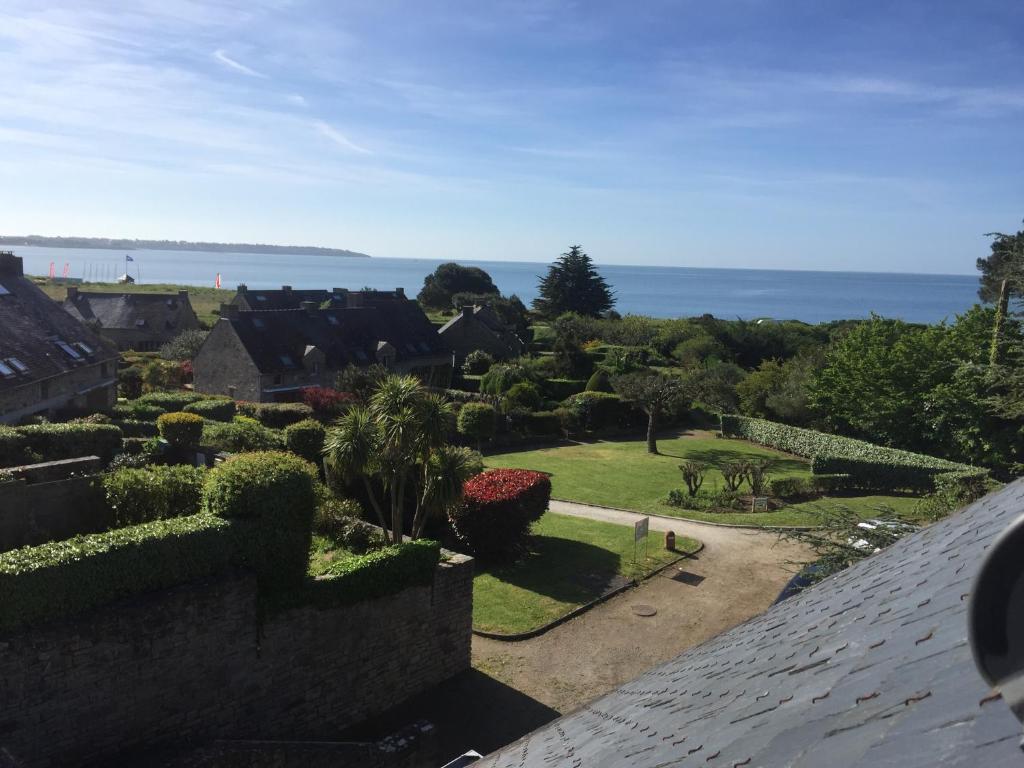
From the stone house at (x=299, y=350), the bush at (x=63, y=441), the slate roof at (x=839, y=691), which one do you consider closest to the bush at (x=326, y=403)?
the stone house at (x=299, y=350)

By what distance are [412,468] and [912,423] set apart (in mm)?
28172

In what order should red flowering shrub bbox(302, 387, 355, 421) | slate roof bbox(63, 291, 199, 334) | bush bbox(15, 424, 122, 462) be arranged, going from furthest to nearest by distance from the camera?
slate roof bbox(63, 291, 199, 334) → red flowering shrub bbox(302, 387, 355, 421) → bush bbox(15, 424, 122, 462)

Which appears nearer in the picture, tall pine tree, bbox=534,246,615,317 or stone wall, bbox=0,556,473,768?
stone wall, bbox=0,556,473,768

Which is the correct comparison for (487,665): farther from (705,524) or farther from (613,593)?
(705,524)

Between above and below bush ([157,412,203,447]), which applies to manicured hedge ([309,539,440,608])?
below

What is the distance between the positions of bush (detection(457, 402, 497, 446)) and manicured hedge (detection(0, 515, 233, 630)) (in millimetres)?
→ 25920

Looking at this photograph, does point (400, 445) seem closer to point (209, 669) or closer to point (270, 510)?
point (270, 510)

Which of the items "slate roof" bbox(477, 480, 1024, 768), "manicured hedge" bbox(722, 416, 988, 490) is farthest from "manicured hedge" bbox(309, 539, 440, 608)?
"manicured hedge" bbox(722, 416, 988, 490)

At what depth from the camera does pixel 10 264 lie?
107 ft

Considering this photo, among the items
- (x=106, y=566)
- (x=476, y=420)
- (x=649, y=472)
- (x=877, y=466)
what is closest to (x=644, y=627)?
(x=106, y=566)

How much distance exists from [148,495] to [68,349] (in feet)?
77.0

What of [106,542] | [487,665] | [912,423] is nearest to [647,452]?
[912,423]

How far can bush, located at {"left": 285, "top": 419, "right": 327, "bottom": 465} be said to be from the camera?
22328mm

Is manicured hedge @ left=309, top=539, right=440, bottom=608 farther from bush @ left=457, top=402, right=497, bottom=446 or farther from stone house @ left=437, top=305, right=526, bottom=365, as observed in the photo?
stone house @ left=437, top=305, right=526, bottom=365
